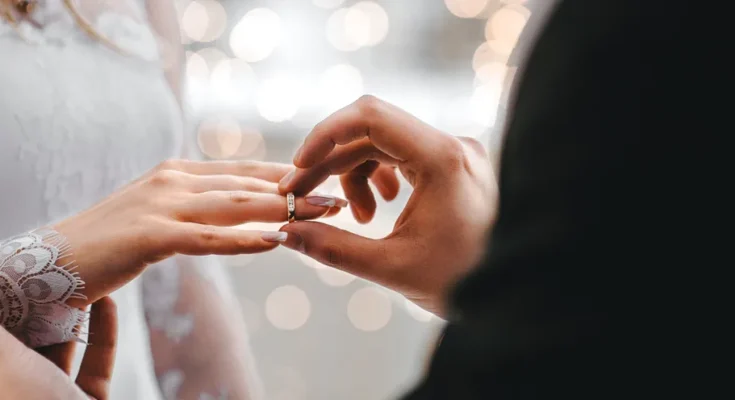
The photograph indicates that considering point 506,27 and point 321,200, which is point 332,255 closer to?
point 321,200

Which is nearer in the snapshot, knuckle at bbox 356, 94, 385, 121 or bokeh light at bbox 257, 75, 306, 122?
knuckle at bbox 356, 94, 385, 121

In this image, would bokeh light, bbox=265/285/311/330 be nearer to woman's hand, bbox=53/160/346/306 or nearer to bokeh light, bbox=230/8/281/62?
bokeh light, bbox=230/8/281/62

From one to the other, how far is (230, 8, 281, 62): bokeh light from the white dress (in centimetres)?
148

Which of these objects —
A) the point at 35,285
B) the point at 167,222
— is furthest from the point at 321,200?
the point at 35,285

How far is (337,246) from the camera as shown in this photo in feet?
1.84

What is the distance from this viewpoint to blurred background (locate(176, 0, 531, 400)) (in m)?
2.03

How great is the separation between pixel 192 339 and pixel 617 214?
2.16 feet

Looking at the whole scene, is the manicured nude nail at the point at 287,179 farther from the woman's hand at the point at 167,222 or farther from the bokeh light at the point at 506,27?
the bokeh light at the point at 506,27

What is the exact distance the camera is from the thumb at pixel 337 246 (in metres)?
0.56

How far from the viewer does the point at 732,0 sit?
20 centimetres

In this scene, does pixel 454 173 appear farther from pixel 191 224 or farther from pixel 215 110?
pixel 215 110

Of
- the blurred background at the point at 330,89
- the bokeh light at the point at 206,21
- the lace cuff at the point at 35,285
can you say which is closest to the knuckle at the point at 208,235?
the lace cuff at the point at 35,285

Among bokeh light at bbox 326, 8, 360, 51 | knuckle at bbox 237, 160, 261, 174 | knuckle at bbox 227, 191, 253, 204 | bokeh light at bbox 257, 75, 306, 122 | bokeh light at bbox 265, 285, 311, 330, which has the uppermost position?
knuckle at bbox 227, 191, 253, 204

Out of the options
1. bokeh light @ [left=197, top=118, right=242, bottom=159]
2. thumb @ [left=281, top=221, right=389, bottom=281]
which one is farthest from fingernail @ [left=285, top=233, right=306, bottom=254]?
bokeh light @ [left=197, top=118, right=242, bottom=159]
